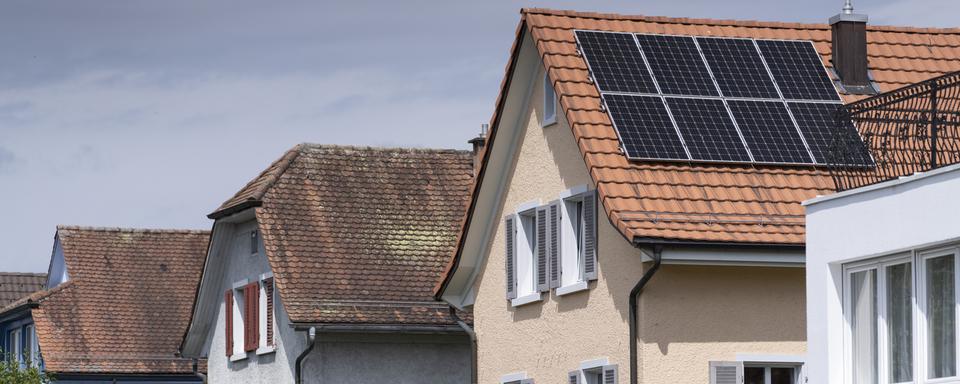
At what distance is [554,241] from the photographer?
25562mm

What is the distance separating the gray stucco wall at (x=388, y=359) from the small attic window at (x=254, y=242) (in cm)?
284

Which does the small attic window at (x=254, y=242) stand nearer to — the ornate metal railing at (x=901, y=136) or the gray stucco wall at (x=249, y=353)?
the gray stucco wall at (x=249, y=353)

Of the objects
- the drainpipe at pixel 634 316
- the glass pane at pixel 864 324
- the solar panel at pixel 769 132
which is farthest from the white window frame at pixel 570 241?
the glass pane at pixel 864 324

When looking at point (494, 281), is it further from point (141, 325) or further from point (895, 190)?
point (141, 325)

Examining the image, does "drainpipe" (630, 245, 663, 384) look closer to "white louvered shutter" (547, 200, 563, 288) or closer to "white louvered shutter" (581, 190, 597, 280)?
"white louvered shutter" (581, 190, 597, 280)

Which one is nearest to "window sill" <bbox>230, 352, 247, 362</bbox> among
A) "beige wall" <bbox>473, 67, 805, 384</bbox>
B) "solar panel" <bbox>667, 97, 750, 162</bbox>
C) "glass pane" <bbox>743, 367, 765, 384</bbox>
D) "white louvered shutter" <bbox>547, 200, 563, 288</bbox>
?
"beige wall" <bbox>473, 67, 805, 384</bbox>

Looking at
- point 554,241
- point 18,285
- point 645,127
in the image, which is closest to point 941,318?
point 645,127

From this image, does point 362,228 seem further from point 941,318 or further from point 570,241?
point 941,318

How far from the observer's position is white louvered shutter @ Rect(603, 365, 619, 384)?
23.2 metres

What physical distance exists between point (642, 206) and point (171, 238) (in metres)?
26.5

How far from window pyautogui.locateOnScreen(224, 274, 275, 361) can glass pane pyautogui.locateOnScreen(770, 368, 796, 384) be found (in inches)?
523

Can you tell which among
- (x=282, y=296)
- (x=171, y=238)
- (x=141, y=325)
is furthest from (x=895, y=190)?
(x=171, y=238)

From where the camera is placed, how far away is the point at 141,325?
44156 millimetres

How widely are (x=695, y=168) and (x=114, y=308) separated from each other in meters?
23.4
